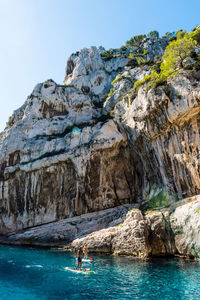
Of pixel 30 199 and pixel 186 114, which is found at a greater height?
pixel 186 114

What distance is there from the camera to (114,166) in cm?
3203

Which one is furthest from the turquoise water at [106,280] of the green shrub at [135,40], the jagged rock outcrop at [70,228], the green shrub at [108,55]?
the green shrub at [135,40]

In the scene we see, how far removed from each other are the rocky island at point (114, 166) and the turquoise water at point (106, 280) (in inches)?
128

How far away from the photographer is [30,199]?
34.8m

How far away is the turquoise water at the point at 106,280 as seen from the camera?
10.8 meters

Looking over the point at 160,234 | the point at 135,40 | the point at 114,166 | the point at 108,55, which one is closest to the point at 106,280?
the point at 160,234

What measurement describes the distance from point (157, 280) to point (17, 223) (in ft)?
91.7

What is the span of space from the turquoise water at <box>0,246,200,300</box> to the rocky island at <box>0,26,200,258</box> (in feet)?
10.7

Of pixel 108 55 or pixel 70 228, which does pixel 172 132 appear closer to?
pixel 70 228

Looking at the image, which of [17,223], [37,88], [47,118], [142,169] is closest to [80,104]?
[47,118]

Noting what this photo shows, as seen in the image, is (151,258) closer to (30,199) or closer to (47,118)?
(30,199)

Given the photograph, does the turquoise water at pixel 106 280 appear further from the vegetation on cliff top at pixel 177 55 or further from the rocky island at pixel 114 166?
the vegetation on cliff top at pixel 177 55

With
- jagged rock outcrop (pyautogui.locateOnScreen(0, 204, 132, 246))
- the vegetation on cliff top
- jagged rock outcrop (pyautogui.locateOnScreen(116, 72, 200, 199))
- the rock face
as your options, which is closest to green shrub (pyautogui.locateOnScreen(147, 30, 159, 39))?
the vegetation on cliff top

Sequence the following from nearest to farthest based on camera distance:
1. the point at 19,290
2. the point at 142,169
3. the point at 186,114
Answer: the point at 19,290, the point at 186,114, the point at 142,169
